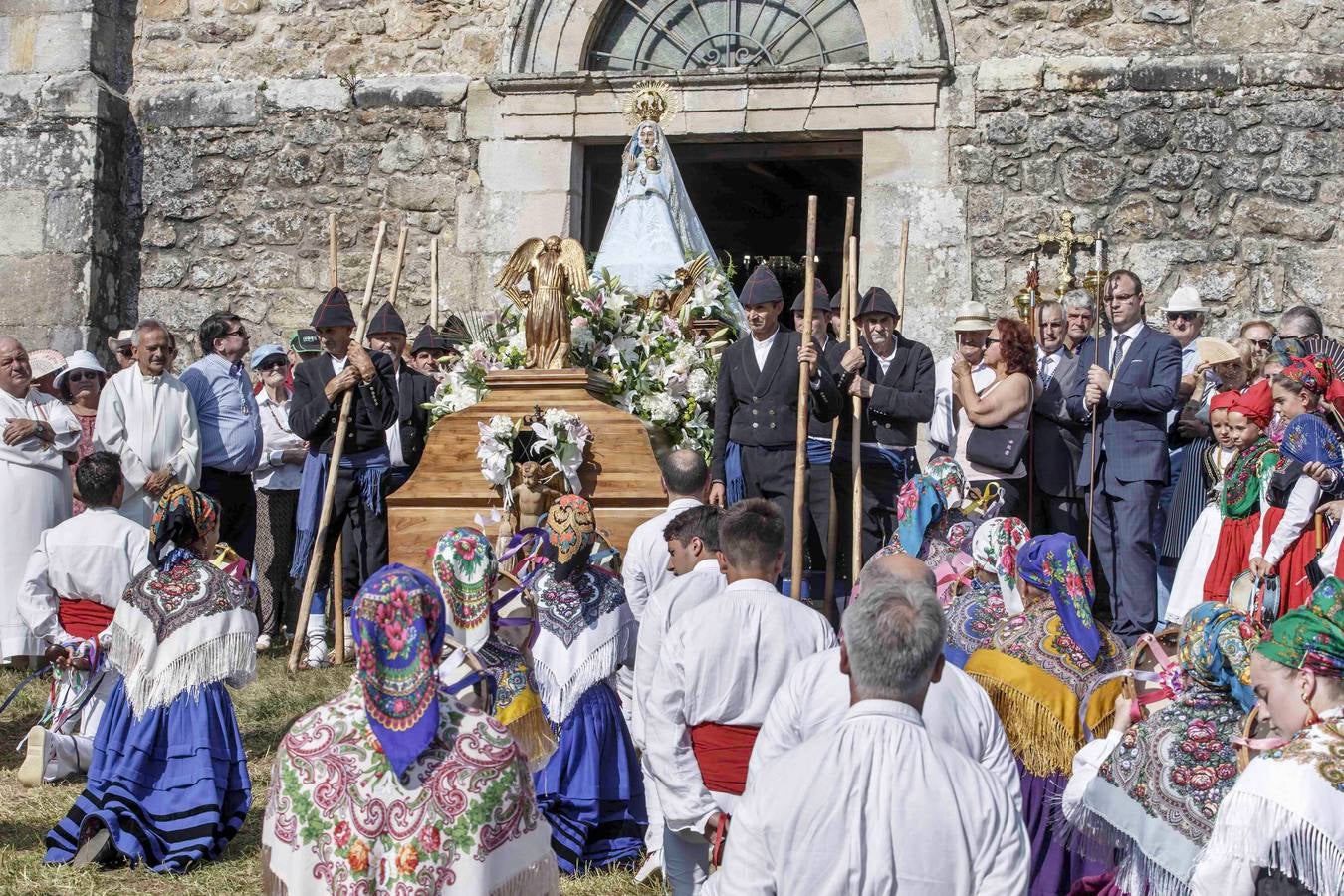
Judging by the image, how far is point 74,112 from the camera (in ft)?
36.7

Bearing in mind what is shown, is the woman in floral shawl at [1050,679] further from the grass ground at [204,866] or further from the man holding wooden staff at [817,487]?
the man holding wooden staff at [817,487]

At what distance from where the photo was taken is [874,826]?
2660 millimetres

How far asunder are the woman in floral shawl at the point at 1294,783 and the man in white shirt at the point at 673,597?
1.69 m

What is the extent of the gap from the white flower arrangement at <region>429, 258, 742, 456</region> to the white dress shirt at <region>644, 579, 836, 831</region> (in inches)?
150

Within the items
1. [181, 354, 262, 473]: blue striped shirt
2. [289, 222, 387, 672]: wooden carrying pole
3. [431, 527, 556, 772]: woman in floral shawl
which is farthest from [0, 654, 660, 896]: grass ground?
[181, 354, 262, 473]: blue striped shirt

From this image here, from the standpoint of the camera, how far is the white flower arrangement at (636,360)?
805 centimetres

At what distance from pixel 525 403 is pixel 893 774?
5.14 m

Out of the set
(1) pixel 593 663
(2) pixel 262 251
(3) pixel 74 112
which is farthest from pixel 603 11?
(1) pixel 593 663

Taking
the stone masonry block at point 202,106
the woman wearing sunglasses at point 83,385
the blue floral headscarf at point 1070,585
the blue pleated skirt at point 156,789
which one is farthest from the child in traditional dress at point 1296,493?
the stone masonry block at point 202,106

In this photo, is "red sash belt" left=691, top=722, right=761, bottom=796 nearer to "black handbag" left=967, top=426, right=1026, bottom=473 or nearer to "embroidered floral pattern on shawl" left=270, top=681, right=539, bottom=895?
"embroidered floral pattern on shawl" left=270, top=681, right=539, bottom=895

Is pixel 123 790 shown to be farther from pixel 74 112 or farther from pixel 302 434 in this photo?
pixel 74 112

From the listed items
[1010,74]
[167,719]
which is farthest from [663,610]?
[1010,74]

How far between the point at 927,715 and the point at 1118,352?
4.74m

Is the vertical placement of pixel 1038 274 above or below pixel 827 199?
below
